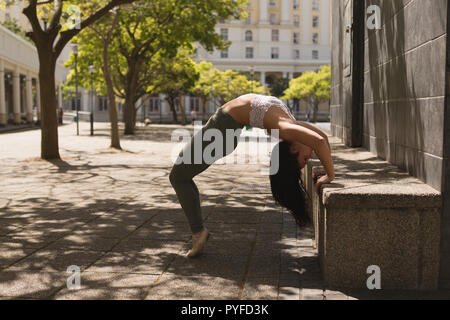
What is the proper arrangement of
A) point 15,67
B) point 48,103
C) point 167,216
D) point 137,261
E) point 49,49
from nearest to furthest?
1. point 137,261
2. point 167,216
3. point 49,49
4. point 48,103
5. point 15,67

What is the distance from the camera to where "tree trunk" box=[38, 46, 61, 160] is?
1346cm

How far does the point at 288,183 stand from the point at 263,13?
91875 mm

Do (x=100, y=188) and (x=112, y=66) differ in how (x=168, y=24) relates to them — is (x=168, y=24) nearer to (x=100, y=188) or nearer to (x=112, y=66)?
(x=112, y=66)

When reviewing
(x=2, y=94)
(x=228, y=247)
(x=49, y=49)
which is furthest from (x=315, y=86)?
(x=228, y=247)

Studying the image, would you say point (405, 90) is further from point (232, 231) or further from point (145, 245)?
point (145, 245)

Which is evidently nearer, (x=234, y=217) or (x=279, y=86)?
(x=234, y=217)

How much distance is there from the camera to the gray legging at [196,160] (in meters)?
4.23

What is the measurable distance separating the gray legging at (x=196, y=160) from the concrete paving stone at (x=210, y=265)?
0.85 feet

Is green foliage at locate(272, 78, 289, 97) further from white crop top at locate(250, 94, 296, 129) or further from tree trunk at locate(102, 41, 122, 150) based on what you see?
white crop top at locate(250, 94, 296, 129)

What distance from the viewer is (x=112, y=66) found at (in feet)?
104

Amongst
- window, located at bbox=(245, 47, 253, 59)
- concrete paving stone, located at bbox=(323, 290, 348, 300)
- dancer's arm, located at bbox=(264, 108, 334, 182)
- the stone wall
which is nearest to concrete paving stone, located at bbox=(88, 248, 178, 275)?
concrete paving stone, located at bbox=(323, 290, 348, 300)

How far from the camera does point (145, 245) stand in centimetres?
509

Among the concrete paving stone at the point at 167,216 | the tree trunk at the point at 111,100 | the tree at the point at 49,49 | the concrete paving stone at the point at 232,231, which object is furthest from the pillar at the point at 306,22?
the concrete paving stone at the point at 232,231

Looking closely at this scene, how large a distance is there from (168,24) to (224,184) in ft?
46.6
